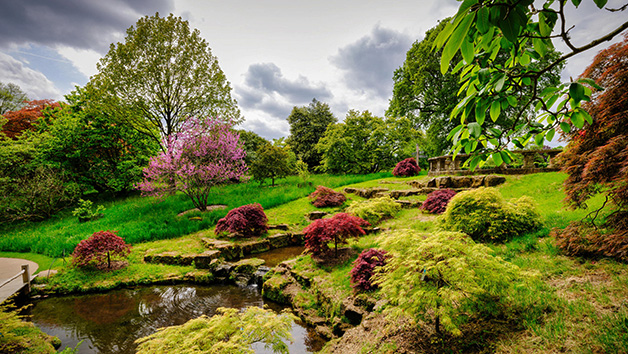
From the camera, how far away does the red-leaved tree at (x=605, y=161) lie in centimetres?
325

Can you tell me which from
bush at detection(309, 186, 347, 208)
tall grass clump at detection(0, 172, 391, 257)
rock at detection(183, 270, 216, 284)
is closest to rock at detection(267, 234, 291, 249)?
rock at detection(183, 270, 216, 284)

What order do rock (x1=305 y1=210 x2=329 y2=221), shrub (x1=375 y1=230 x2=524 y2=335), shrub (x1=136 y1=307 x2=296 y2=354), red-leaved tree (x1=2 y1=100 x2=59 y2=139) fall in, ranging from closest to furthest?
1. shrub (x1=136 y1=307 x2=296 y2=354)
2. shrub (x1=375 y1=230 x2=524 y2=335)
3. rock (x1=305 y1=210 x2=329 y2=221)
4. red-leaved tree (x1=2 y1=100 x2=59 y2=139)

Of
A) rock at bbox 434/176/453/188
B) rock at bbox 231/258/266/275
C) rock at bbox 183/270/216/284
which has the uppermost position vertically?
rock at bbox 434/176/453/188

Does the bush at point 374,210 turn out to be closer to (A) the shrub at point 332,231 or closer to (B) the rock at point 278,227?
(A) the shrub at point 332,231

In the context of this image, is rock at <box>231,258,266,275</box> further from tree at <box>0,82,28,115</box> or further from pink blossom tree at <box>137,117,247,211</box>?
tree at <box>0,82,28,115</box>

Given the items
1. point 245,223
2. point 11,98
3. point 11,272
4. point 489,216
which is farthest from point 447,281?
point 11,98

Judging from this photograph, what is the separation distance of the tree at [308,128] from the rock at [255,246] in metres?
18.4

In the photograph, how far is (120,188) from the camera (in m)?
15.1

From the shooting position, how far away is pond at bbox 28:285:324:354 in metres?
4.14

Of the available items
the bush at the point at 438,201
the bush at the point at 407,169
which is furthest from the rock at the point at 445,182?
the bush at the point at 407,169

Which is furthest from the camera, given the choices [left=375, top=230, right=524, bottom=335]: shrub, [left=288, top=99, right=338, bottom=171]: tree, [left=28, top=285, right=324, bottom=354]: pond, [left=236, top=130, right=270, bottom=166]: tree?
[left=288, top=99, right=338, bottom=171]: tree

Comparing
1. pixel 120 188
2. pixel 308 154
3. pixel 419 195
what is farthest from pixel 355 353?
pixel 308 154

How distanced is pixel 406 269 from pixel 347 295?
5.86 feet

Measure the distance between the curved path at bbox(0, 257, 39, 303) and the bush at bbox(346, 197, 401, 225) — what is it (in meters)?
7.88
